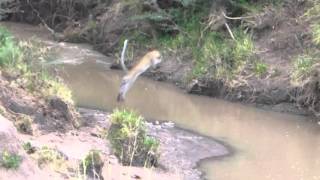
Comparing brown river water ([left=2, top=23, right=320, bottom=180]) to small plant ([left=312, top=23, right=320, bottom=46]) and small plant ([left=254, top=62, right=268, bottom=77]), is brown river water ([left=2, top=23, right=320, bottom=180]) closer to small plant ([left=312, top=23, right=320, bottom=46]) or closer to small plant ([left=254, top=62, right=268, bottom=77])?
small plant ([left=254, top=62, right=268, bottom=77])

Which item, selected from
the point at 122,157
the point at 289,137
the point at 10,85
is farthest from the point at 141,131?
the point at 289,137

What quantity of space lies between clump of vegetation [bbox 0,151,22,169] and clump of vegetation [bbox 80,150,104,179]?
1146 millimetres

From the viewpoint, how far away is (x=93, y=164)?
26.6 ft

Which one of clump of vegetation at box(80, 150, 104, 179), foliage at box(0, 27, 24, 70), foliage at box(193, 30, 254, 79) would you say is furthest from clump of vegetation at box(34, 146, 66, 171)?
foliage at box(193, 30, 254, 79)

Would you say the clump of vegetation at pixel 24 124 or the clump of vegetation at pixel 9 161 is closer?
the clump of vegetation at pixel 9 161

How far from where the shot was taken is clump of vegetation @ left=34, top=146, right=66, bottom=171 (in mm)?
7919

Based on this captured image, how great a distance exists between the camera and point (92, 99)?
14.5 metres

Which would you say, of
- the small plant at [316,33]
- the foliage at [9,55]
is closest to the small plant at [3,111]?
the foliage at [9,55]

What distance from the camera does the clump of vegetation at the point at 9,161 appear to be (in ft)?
22.6

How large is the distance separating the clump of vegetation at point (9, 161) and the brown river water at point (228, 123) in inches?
140

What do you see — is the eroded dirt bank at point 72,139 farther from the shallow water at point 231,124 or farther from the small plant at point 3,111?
the shallow water at point 231,124

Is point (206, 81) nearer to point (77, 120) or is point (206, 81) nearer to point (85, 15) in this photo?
A: point (77, 120)

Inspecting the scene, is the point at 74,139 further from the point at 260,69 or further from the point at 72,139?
the point at 260,69

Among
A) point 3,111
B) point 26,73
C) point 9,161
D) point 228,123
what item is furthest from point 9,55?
point 228,123
